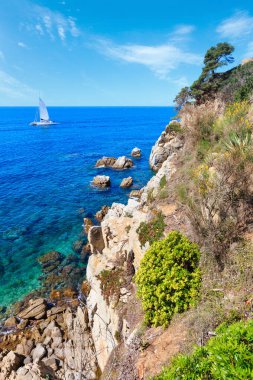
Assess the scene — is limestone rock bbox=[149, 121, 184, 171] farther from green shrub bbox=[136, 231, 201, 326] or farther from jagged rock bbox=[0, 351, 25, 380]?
jagged rock bbox=[0, 351, 25, 380]

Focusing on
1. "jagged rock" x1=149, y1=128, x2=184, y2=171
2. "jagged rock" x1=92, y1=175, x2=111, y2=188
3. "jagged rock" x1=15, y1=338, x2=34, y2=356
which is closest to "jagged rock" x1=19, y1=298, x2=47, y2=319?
"jagged rock" x1=15, y1=338, x2=34, y2=356

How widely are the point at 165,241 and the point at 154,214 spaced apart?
445cm

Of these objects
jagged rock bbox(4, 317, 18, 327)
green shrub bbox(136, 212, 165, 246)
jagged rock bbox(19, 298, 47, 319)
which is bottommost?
jagged rock bbox(4, 317, 18, 327)

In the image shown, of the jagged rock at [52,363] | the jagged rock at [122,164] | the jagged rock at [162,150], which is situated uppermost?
the jagged rock at [162,150]

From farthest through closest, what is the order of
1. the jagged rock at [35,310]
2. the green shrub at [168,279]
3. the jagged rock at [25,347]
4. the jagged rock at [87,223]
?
the jagged rock at [87,223], the jagged rock at [35,310], the jagged rock at [25,347], the green shrub at [168,279]

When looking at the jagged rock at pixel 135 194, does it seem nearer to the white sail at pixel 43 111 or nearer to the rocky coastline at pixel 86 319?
the rocky coastline at pixel 86 319

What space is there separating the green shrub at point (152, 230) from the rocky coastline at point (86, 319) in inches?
18.1

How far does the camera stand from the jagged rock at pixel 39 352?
1412 cm

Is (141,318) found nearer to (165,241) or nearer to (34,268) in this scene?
(165,241)

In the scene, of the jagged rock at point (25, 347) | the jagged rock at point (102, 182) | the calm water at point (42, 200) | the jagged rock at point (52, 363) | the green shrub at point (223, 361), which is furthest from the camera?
the jagged rock at point (102, 182)

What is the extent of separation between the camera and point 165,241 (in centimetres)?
1055

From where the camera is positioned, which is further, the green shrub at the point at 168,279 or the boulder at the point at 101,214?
the boulder at the point at 101,214

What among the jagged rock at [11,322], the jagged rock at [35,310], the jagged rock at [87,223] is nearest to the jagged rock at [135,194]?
the jagged rock at [87,223]

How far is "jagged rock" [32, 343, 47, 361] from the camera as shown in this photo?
14120 millimetres
